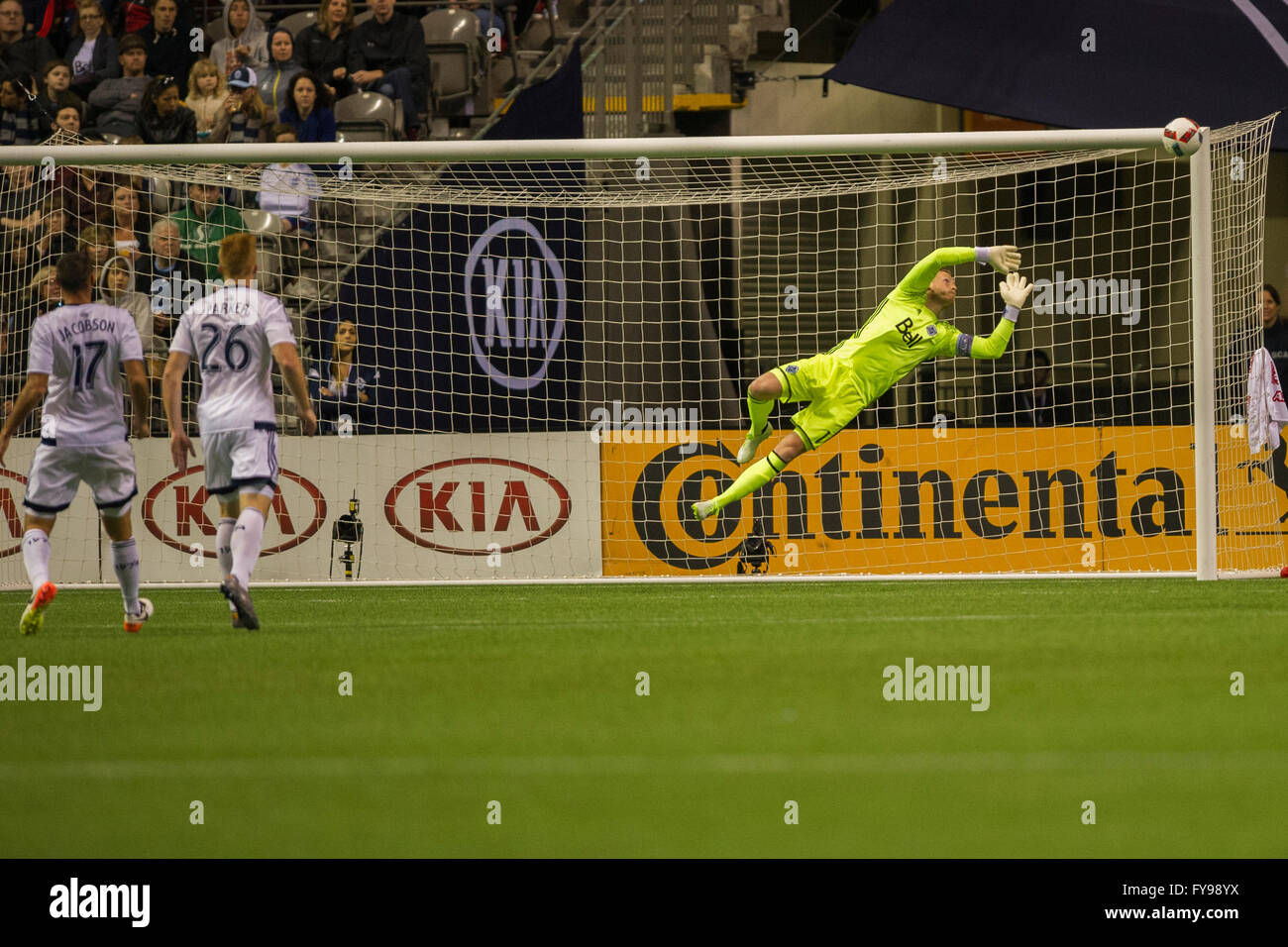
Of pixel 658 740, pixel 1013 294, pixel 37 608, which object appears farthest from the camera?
pixel 1013 294

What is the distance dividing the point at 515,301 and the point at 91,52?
5.41 meters

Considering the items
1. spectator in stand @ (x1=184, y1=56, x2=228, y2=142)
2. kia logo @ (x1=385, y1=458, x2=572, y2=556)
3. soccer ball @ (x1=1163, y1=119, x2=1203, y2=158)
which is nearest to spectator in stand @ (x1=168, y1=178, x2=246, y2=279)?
spectator in stand @ (x1=184, y1=56, x2=228, y2=142)

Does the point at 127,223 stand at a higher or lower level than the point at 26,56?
lower

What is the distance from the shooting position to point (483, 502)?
12.2 metres

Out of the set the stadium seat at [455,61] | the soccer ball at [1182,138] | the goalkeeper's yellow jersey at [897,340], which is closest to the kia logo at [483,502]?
the goalkeeper's yellow jersey at [897,340]

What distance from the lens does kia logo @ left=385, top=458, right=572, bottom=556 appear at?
39.8 feet

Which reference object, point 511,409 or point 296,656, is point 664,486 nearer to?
point 511,409

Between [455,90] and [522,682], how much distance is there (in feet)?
37.1

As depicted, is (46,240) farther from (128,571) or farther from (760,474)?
(760,474)

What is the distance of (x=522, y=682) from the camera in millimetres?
5848

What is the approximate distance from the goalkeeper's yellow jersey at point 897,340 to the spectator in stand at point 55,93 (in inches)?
326

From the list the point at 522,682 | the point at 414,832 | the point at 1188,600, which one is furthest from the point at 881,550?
the point at 414,832

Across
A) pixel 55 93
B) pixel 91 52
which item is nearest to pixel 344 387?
pixel 55 93

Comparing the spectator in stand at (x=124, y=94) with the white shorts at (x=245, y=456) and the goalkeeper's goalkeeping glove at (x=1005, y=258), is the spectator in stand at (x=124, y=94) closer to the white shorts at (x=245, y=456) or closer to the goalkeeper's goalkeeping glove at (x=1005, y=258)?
the white shorts at (x=245, y=456)
